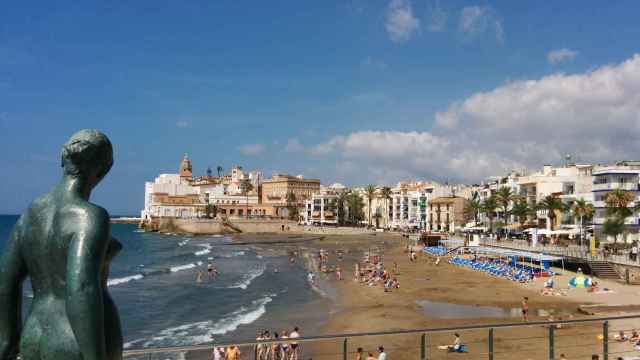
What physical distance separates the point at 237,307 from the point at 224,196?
125222mm

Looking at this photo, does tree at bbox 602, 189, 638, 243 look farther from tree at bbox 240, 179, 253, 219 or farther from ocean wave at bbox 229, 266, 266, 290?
tree at bbox 240, 179, 253, 219

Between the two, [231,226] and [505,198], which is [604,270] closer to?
[505,198]

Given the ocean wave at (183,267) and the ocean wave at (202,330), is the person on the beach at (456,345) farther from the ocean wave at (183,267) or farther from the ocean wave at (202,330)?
the ocean wave at (183,267)

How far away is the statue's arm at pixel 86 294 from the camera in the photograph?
2088mm

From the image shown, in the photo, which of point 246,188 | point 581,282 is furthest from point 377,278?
point 246,188

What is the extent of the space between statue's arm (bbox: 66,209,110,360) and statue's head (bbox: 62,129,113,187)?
0.35 metres

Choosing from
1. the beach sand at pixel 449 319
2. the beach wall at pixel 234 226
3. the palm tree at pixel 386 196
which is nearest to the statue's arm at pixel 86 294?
the beach sand at pixel 449 319

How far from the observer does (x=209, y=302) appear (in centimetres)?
3297

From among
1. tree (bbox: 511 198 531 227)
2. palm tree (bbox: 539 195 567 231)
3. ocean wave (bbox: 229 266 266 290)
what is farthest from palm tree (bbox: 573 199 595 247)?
ocean wave (bbox: 229 266 266 290)

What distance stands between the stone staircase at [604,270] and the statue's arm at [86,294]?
38.9 m

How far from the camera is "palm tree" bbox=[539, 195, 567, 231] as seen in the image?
192ft

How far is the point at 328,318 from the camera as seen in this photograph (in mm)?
27625

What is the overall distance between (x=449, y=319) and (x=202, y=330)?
34.2 ft

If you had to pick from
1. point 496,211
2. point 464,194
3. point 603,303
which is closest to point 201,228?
point 464,194
